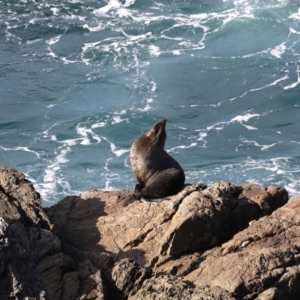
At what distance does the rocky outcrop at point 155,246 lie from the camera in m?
7.48

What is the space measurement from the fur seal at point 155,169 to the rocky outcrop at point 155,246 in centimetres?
55

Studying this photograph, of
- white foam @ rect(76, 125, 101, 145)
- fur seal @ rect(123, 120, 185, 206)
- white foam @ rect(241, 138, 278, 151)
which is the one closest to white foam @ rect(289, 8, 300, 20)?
white foam @ rect(241, 138, 278, 151)

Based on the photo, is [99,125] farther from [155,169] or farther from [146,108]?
[155,169]

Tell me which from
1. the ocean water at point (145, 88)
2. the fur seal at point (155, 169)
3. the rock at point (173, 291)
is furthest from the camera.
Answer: the ocean water at point (145, 88)

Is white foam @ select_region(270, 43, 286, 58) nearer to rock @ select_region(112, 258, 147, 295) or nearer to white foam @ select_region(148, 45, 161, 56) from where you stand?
white foam @ select_region(148, 45, 161, 56)

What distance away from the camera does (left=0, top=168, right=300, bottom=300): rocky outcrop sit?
748cm

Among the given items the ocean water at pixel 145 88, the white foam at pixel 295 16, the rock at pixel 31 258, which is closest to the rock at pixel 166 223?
the rock at pixel 31 258

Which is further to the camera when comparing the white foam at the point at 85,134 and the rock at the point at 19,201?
the white foam at the point at 85,134

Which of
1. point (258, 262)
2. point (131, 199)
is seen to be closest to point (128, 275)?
point (258, 262)

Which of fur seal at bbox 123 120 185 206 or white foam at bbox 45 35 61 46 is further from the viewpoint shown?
white foam at bbox 45 35 61 46

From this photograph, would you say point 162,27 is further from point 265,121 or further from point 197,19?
point 265,121

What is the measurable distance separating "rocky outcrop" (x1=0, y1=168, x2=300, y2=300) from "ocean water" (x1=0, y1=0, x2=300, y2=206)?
371 inches

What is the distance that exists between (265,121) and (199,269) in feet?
54.9

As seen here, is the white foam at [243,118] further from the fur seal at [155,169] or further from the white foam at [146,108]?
the fur seal at [155,169]
